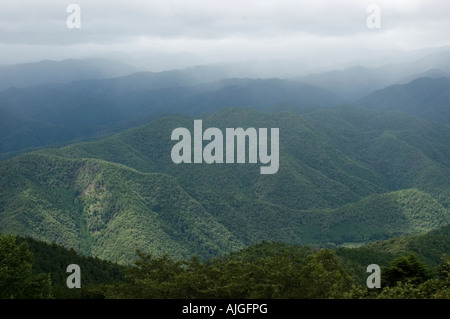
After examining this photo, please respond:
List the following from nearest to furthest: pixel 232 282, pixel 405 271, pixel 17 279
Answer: pixel 232 282, pixel 17 279, pixel 405 271

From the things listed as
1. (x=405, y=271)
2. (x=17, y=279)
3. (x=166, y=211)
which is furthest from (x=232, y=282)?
(x=166, y=211)

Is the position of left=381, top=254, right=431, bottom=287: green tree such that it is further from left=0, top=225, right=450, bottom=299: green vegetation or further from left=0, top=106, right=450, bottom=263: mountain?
left=0, top=106, right=450, bottom=263: mountain

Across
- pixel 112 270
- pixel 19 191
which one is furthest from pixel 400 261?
pixel 19 191

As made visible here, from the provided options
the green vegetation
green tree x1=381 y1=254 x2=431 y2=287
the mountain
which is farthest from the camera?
the mountain

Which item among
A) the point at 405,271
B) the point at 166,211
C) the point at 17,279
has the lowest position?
the point at 405,271

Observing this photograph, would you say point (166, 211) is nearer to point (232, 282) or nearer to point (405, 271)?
point (405, 271)

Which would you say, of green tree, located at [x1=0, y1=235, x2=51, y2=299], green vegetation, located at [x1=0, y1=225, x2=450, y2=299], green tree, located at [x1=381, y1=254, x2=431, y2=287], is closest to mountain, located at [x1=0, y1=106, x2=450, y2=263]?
green tree, located at [x1=0, y1=235, x2=51, y2=299]

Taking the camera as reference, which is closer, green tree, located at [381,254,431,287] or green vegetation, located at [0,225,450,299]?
green vegetation, located at [0,225,450,299]

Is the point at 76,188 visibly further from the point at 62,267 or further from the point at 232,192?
the point at 62,267

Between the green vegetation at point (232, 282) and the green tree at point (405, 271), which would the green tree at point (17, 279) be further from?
the green tree at point (405, 271)
